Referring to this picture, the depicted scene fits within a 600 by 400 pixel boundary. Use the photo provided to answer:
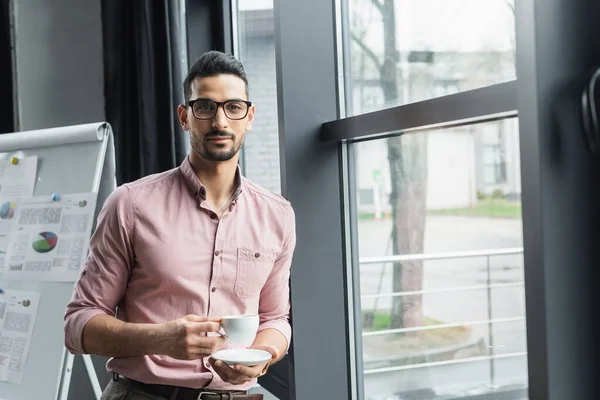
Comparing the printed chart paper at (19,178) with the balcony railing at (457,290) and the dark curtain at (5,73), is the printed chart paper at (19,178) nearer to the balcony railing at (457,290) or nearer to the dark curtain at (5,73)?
the dark curtain at (5,73)

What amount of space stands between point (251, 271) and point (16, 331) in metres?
1.50

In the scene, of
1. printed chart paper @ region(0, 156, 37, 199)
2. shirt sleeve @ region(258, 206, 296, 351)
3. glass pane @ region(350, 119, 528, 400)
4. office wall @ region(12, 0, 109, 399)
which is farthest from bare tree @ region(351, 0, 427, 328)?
office wall @ region(12, 0, 109, 399)

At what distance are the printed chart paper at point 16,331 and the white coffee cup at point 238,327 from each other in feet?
5.15

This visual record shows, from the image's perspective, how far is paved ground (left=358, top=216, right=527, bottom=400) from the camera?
55.7 inches

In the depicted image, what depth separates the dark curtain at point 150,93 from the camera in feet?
9.75

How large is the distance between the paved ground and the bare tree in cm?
4

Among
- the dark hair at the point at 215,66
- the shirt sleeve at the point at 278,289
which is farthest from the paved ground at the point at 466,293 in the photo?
the dark hair at the point at 215,66

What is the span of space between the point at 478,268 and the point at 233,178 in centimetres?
67

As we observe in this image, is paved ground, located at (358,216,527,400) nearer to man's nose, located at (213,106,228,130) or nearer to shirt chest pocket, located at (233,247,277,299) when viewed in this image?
shirt chest pocket, located at (233,247,277,299)

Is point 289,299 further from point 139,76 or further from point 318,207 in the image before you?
point 139,76

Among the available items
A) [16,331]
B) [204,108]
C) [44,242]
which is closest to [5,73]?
[44,242]

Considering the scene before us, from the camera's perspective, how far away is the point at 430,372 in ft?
5.89

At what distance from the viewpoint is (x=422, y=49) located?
5.67 ft

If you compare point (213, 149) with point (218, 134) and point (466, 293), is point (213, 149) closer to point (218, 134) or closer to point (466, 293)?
point (218, 134)
